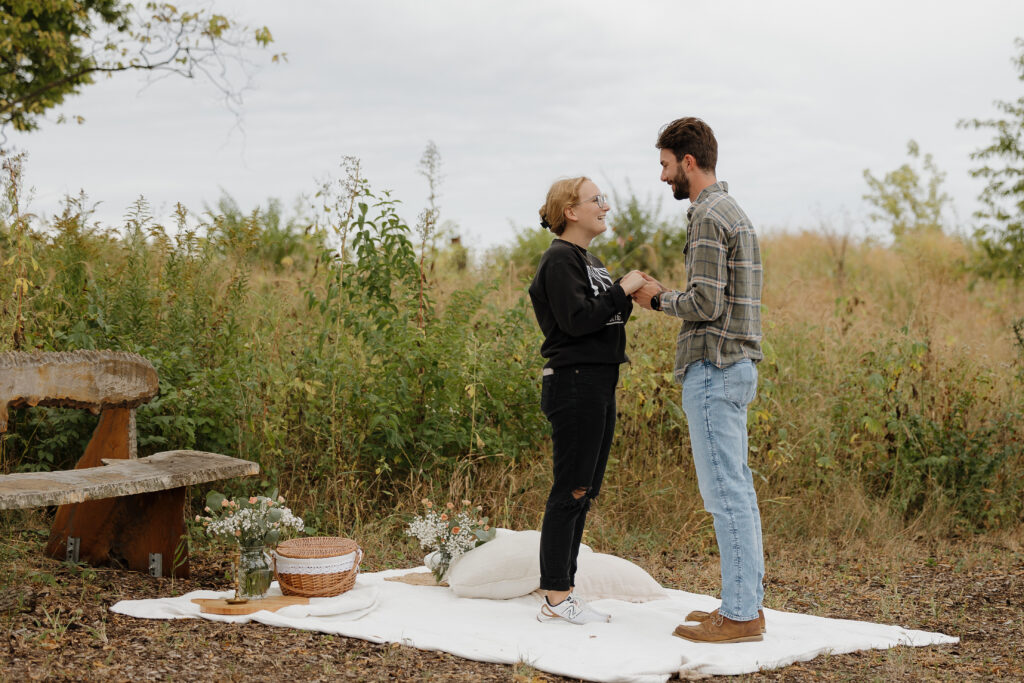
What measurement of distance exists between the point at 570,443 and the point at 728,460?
0.62 meters

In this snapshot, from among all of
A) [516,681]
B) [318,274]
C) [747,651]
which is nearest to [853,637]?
[747,651]

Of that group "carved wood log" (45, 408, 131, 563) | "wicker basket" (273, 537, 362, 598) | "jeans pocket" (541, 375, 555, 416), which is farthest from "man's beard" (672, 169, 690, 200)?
"carved wood log" (45, 408, 131, 563)

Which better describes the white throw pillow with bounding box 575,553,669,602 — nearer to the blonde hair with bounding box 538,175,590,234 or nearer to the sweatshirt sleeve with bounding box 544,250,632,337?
the sweatshirt sleeve with bounding box 544,250,632,337

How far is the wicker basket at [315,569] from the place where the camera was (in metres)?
4.38

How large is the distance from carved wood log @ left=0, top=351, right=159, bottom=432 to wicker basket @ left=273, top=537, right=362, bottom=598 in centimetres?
127

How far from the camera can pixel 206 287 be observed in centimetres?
614

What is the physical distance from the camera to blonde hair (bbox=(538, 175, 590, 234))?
4.01 m

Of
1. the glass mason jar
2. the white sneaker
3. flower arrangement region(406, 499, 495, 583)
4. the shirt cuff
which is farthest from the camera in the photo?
flower arrangement region(406, 499, 495, 583)

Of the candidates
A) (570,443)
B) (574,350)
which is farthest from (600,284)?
(570,443)

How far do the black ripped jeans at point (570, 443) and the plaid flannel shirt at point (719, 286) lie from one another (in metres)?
0.38

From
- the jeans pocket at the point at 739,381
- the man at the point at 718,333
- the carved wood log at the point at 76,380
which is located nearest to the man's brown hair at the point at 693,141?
the man at the point at 718,333

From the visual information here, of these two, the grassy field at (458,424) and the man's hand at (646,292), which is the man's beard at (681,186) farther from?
the grassy field at (458,424)

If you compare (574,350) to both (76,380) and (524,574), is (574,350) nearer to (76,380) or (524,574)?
(524,574)

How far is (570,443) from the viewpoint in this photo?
12.9 feet
